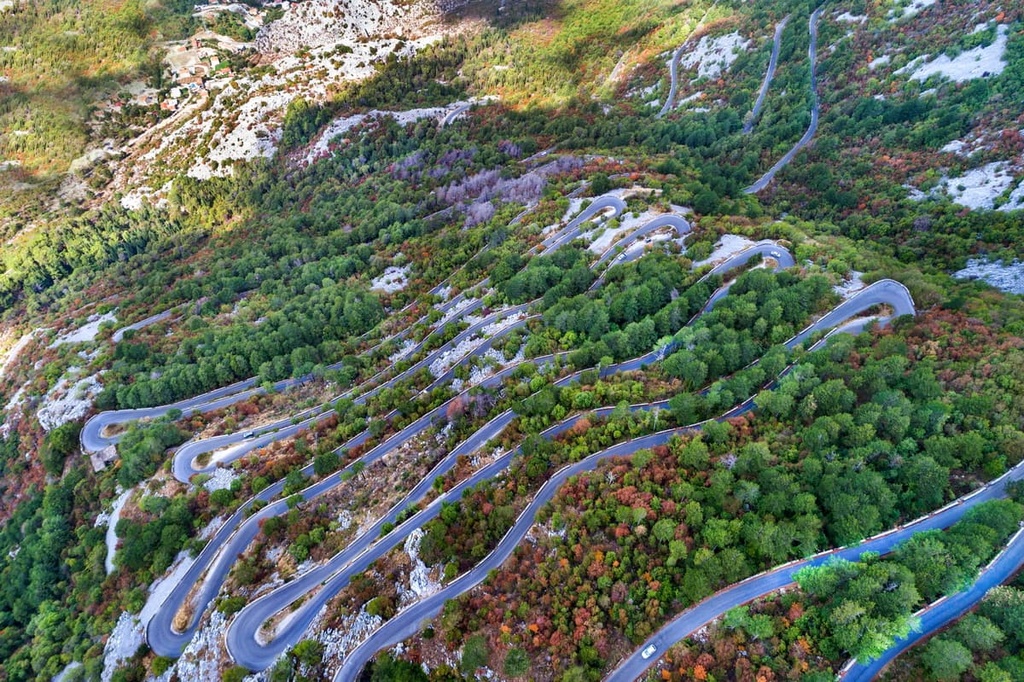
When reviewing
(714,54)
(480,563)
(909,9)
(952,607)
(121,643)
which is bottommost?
(121,643)

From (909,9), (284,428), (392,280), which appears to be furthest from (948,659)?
(909,9)

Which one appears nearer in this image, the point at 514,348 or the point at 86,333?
the point at 514,348

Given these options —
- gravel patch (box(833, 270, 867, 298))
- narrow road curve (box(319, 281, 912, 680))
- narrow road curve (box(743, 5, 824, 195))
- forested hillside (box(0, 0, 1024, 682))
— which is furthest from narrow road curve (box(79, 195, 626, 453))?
narrow road curve (box(743, 5, 824, 195))

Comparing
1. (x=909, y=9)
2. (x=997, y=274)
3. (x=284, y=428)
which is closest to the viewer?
(x=997, y=274)

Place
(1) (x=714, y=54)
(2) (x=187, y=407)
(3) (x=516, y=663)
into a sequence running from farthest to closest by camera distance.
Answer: (1) (x=714, y=54), (2) (x=187, y=407), (3) (x=516, y=663)

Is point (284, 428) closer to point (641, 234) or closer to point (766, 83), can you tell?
point (641, 234)

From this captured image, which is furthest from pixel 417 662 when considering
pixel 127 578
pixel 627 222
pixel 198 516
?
pixel 627 222

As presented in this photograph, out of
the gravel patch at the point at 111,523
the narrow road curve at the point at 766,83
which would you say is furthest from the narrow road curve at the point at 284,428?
the narrow road curve at the point at 766,83

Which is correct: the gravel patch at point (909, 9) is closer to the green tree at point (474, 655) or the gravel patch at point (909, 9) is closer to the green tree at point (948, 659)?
the green tree at point (948, 659)
